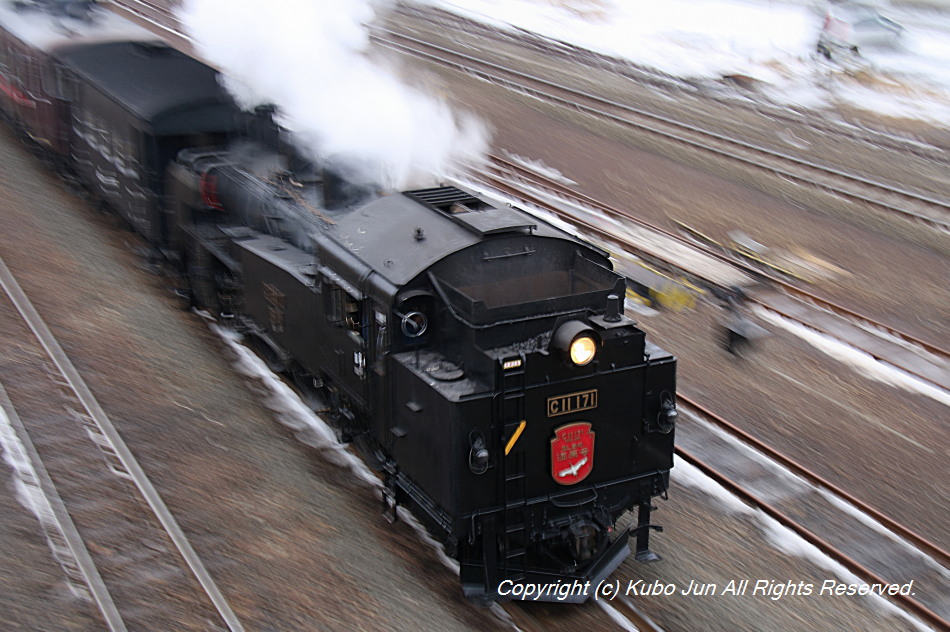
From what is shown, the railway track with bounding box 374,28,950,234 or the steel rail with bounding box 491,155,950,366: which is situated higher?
the railway track with bounding box 374,28,950,234

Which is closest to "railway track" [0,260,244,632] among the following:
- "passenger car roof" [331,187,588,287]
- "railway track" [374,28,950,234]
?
"passenger car roof" [331,187,588,287]

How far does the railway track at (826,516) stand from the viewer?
8898 millimetres

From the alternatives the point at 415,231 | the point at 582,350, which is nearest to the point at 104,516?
the point at 415,231

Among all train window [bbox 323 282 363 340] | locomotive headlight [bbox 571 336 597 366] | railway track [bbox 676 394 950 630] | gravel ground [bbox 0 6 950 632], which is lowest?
railway track [bbox 676 394 950 630]

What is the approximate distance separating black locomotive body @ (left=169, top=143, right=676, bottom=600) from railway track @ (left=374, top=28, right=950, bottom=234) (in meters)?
13.4

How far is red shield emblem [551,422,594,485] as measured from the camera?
765 cm

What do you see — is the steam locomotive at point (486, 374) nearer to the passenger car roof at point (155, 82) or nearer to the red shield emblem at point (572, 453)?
the red shield emblem at point (572, 453)

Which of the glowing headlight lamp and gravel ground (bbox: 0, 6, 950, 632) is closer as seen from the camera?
the glowing headlight lamp

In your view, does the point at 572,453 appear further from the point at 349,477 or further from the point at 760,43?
the point at 760,43

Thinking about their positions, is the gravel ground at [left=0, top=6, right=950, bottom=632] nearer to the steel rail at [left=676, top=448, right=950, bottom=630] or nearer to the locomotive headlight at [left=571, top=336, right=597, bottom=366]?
the steel rail at [left=676, top=448, right=950, bottom=630]

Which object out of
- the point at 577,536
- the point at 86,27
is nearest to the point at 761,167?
the point at 86,27

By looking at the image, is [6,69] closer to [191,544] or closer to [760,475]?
[191,544]

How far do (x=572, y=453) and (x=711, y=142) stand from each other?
17.2 meters

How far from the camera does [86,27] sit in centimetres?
1736
